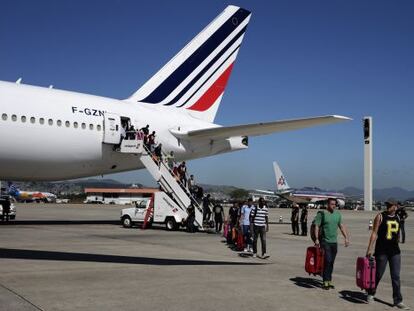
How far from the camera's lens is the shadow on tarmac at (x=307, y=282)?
33.4 feet

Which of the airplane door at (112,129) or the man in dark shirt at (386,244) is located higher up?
the airplane door at (112,129)

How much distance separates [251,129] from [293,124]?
200cm

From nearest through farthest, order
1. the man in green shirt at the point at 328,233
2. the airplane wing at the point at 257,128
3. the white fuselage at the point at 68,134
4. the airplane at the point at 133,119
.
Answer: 1. the man in green shirt at the point at 328,233
2. the airplane wing at the point at 257,128
3. the white fuselage at the point at 68,134
4. the airplane at the point at 133,119

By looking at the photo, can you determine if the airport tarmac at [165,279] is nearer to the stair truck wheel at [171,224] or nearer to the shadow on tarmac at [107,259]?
the shadow on tarmac at [107,259]

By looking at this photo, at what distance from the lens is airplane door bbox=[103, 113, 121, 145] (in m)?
24.4

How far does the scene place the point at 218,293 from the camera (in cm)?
903

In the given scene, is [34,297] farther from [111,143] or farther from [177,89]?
[177,89]

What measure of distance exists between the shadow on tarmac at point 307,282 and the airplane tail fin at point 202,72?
18.5 m

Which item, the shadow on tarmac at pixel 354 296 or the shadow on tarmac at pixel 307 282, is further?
the shadow on tarmac at pixel 307 282

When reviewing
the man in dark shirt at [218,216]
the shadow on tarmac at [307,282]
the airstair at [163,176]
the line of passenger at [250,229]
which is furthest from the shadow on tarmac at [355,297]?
the airstair at [163,176]

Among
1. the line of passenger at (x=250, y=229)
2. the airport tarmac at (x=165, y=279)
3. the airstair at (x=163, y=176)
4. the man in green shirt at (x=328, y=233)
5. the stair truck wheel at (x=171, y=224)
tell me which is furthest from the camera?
the airstair at (x=163, y=176)

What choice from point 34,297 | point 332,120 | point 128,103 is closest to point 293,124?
point 332,120

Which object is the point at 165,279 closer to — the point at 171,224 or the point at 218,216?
the point at 218,216

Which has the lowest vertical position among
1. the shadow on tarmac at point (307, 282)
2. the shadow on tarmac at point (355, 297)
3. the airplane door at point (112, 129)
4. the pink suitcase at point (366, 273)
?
the shadow on tarmac at point (355, 297)
